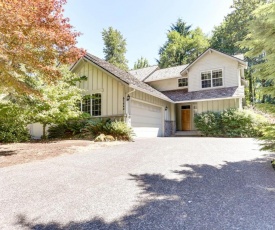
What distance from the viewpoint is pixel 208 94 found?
15695 millimetres

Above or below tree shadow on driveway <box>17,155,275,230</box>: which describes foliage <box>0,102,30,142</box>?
above

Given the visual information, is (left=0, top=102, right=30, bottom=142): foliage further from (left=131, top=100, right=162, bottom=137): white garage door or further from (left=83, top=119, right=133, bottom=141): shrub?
(left=131, top=100, right=162, bottom=137): white garage door

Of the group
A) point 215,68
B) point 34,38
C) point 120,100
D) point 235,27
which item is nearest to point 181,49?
point 235,27

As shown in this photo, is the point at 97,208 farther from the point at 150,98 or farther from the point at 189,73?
the point at 189,73

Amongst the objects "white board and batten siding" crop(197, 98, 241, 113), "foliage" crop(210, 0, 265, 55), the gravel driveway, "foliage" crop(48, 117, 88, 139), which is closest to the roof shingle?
"foliage" crop(48, 117, 88, 139)

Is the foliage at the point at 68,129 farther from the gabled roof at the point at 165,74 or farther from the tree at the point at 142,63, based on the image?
the tree at the point at 142,63

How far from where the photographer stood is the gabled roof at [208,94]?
1461 cm

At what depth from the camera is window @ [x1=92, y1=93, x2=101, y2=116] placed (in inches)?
532

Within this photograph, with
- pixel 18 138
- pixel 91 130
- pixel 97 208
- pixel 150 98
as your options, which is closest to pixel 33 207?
pixel 97 208

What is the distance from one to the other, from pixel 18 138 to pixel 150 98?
8.72 m

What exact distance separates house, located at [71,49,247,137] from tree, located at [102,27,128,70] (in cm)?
2047

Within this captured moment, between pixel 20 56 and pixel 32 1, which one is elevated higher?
pixel 32 1

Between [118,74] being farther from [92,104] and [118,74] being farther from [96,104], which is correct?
[92,104]

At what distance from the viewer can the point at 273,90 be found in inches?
187
